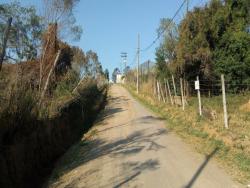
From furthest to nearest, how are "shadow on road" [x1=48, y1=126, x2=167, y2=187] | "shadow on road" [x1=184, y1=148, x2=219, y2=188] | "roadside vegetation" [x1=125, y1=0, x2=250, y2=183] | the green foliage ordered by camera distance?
the green foliage, "roadside vegetation" [x1=125, y1=0, x2=250, y2=183], "shadow on road" [x1=48, y1=126, x2=167, y2=187], "shadow on road" [x1=184, y1=148, x2=219, y2=188]

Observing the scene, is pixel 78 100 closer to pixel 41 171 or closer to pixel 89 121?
pixel 89 121

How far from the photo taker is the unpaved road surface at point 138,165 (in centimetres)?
885

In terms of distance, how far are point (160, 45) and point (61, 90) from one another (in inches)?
966

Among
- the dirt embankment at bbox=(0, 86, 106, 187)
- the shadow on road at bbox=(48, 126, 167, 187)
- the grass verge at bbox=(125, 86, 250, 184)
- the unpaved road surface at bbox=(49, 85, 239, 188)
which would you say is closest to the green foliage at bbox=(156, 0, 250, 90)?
the grass verge at bbox=(125, 86, 250, 184)

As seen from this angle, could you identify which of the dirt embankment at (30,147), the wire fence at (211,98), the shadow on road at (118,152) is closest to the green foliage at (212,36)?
the wire fence at (211,98)

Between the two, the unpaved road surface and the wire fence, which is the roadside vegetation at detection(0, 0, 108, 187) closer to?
the unpaved road surface

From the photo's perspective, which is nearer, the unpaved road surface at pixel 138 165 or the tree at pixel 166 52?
the unpaved road surface at pixel 138 165

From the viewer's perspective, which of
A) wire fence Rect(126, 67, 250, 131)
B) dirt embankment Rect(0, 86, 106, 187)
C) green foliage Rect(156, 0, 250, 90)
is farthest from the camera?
green foliage Rect(156, 0, 250, 90)

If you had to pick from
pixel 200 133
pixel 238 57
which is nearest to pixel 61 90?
pixel 200 133

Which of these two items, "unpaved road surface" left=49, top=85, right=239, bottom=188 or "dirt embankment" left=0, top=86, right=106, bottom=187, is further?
"dirt embankment" left=0, top=86, right=106, bottom=187

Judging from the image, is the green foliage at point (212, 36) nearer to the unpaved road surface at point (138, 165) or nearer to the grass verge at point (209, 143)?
the grass verge at point (209, 143)

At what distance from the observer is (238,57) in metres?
29.5

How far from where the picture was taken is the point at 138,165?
10383 mm

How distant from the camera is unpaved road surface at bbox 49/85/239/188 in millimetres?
8852
